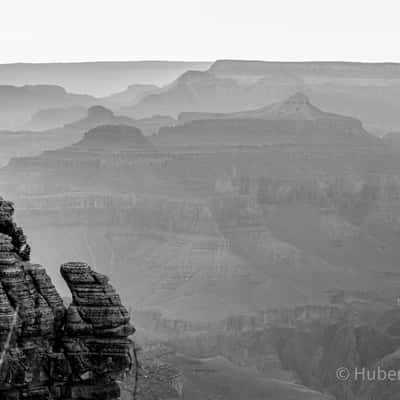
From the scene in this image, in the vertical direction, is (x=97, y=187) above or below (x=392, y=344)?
above

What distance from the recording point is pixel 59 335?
90.0ft

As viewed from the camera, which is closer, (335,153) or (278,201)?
(278,201)

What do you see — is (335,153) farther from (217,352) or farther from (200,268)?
(217,352)

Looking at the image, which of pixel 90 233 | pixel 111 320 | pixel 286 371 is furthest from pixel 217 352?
pixel 111 320

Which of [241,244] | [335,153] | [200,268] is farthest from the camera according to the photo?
[335,153]

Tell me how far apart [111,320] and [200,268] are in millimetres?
113480

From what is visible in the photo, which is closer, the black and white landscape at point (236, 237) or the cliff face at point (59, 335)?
the cliff face at point (59, 335)

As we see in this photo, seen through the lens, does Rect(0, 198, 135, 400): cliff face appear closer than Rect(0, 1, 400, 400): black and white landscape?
Yes

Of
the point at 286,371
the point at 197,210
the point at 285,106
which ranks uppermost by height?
the point at 285,106

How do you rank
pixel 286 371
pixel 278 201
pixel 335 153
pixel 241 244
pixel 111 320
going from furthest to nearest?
pixel 335 153
pixel 278 201
pixel 241 244
pixel 286 371
pixel 111 320

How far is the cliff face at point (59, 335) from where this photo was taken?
26438 mm

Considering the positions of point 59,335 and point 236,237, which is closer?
point 59,335

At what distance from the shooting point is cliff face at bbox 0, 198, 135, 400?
26438 mm

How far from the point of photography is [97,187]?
157 m
